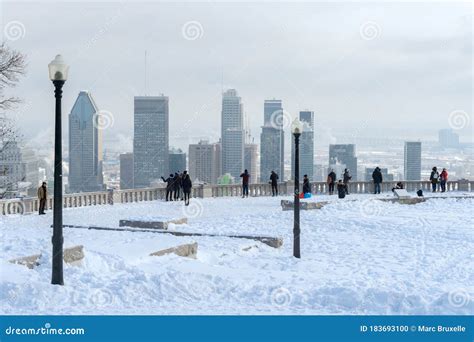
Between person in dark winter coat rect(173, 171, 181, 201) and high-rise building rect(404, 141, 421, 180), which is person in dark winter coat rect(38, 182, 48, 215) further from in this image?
high-rise building rect(404, 141, 421, 180)

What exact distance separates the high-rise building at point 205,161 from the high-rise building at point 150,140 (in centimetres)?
401

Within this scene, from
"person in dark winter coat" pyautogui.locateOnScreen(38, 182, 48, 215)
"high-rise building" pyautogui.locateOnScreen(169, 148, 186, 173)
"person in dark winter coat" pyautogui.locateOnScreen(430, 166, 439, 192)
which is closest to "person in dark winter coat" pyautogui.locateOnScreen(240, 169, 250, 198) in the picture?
"person in dark winter coat" pyautogui.locateOnScreen(430, 166, 439, 192)

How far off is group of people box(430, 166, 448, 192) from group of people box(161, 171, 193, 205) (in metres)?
13.5

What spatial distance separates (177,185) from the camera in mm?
32375

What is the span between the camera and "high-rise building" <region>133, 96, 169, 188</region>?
240 ft

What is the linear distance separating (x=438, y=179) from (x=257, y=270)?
81.8ft

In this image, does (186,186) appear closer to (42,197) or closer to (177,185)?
(177,185)

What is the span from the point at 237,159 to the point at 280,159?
21988mm

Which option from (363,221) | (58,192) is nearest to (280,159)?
(363,221)

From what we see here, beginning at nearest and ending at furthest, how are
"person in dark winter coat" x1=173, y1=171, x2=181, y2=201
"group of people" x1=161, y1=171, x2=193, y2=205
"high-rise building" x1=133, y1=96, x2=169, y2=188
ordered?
"group of people" x1=161, y1=171, x2=193, y2=205 < "person in dark winter coat" x1=173, y1=171, x2=181, y2=201 < "high-rise building" x1=133, y1=96, x2=169, y2=188

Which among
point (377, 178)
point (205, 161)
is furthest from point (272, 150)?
point (377, 178)

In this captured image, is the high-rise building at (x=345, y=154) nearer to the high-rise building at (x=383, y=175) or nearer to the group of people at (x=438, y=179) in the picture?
the high-rise building at (x=383, y=175)

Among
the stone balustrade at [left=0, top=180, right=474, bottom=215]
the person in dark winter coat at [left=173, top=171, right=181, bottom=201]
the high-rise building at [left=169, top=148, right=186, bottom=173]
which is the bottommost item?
the stone balustrade at [left=0, top=180, right=474, bottom=215]

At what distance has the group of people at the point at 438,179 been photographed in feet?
121
